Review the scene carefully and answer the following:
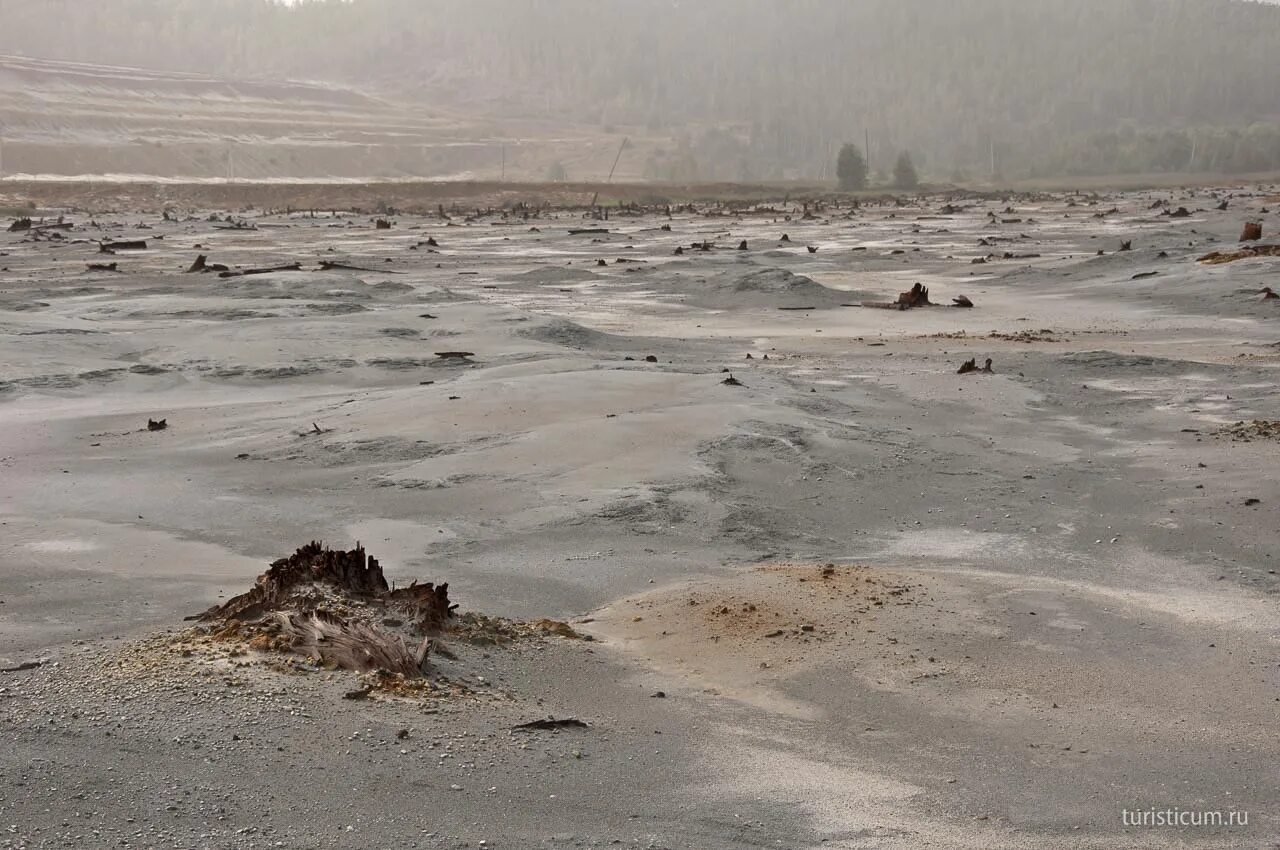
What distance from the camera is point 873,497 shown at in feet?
29.7

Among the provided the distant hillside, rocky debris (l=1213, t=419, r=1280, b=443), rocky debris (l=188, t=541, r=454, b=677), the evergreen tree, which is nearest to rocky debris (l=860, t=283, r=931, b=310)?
rocky debris (l=1213, t=419, r=1280, b=443)

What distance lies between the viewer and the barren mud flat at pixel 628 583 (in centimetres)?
424

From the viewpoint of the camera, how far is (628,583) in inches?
Answer: 279

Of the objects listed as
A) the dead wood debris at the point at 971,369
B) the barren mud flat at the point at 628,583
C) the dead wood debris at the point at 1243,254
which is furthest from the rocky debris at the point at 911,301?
the dead wood debris at the point at 971,369

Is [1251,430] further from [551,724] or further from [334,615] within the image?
[334,615]

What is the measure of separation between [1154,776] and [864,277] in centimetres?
2261

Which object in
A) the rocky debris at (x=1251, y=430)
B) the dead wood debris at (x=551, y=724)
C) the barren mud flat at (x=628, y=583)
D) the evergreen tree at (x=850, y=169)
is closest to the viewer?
the barren mud flat at (x=628, y=583)

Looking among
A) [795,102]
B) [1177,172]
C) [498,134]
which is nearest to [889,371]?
[1177,172]

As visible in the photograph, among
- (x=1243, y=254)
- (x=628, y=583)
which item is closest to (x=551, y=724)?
(x=628, y=583)

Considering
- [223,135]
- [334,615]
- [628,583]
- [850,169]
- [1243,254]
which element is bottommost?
[628,583]

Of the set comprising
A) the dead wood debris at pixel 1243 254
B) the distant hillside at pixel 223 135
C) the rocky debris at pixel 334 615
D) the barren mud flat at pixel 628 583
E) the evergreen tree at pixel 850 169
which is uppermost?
the distant hillside at pixel 223 135

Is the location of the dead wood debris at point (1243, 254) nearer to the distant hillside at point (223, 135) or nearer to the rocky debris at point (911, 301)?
the rocky debris at point (911, 301)

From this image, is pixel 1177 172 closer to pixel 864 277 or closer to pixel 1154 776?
pixel 864 277

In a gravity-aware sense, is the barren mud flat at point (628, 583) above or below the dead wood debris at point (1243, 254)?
below
